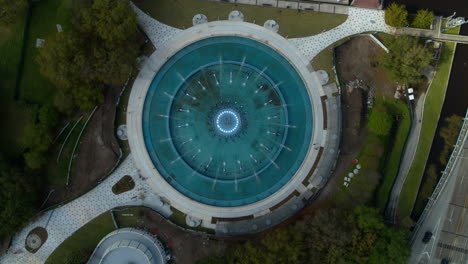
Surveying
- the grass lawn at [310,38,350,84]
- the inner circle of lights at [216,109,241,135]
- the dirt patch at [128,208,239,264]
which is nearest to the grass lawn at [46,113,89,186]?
the dirt patch at [128,208,239,264]

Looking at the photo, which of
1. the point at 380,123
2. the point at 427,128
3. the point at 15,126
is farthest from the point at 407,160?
the point at 15,126

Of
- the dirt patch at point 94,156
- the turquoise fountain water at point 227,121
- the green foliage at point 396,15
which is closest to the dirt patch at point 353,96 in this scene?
the green foliage at point 396,15

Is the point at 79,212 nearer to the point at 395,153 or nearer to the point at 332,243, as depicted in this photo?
the point at 332,243

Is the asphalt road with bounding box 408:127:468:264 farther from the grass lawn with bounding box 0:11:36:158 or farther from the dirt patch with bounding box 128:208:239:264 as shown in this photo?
the grass lawn with bounding box 0:11:36:158

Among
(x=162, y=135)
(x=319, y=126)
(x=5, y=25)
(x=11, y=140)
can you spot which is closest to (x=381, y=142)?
(x=319, y=126)

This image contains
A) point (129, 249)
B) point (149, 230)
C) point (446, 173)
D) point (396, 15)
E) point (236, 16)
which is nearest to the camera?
point (129, 249)

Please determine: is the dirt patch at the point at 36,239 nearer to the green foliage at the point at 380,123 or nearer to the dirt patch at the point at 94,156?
the dirt patch at the point at 94,156

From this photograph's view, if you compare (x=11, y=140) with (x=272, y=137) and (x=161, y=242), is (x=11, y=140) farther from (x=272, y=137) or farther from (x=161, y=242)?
(x=272, y=137)
